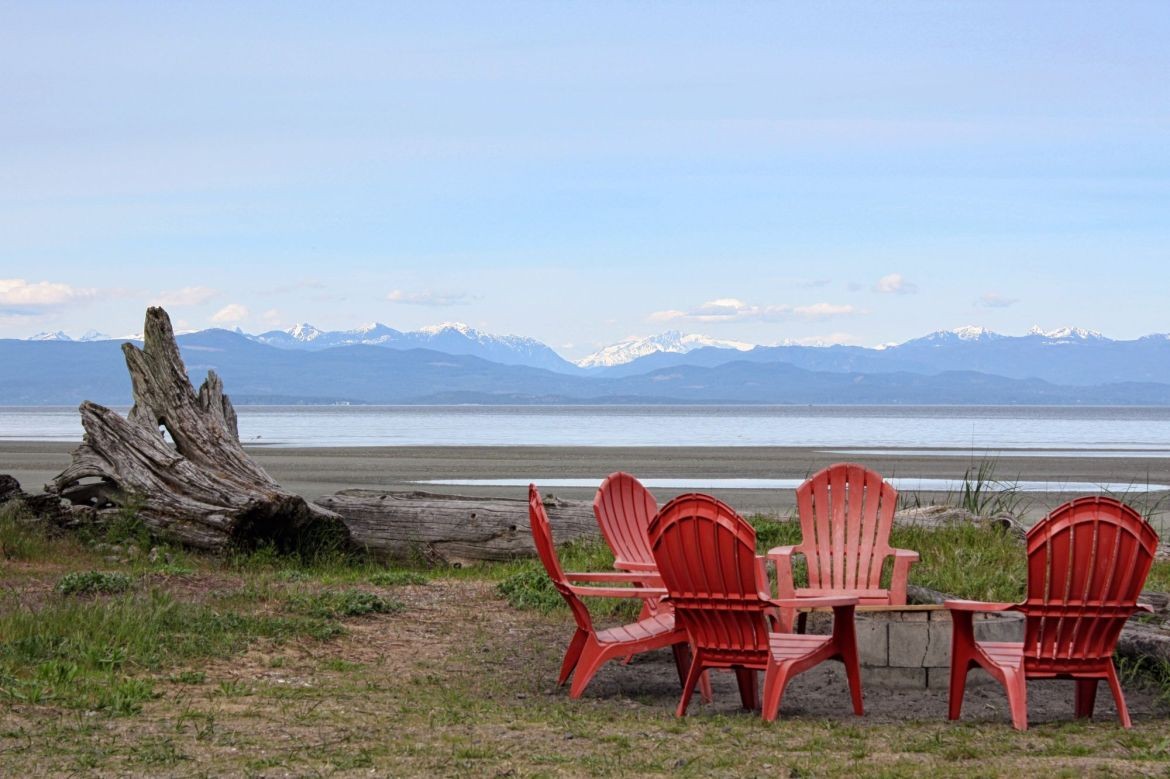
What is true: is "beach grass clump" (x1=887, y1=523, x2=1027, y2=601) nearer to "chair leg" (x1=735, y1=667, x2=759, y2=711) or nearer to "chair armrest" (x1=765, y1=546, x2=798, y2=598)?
"chair armrest" (x1=765, y1=546, x2=798, y2=598)

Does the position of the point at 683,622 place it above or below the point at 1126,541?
below

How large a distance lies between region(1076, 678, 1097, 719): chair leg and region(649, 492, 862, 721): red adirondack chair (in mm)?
1149

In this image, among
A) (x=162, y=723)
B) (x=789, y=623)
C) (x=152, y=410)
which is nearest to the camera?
(x=162, y=723)

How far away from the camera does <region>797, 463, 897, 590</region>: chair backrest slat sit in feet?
28.9

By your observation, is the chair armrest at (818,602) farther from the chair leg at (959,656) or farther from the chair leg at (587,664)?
the chair leg at (587,664)

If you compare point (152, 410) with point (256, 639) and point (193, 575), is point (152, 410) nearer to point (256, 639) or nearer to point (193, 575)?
point (193, 575)

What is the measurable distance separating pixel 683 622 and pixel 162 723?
8.61 ft

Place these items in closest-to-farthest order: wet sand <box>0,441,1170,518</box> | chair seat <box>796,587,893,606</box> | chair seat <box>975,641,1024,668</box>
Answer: chair seat <box>975,641,1024,668</box> < chair seat <box>796,587,893,606</box> < wet sand <box>0,441,1170,518</box>

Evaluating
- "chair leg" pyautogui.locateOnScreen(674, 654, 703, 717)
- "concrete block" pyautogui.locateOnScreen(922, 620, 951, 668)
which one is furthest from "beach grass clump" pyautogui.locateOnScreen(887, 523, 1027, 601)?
"chair leg" pyautogui.locateOnScreen(674, 654, 703, 717)

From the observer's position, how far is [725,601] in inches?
267

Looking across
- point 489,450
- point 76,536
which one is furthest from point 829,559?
point 489,450

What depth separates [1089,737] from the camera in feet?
20.8

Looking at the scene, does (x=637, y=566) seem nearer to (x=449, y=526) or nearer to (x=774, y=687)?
(x=774, y=687)

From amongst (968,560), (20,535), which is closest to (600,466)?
(20,535)
